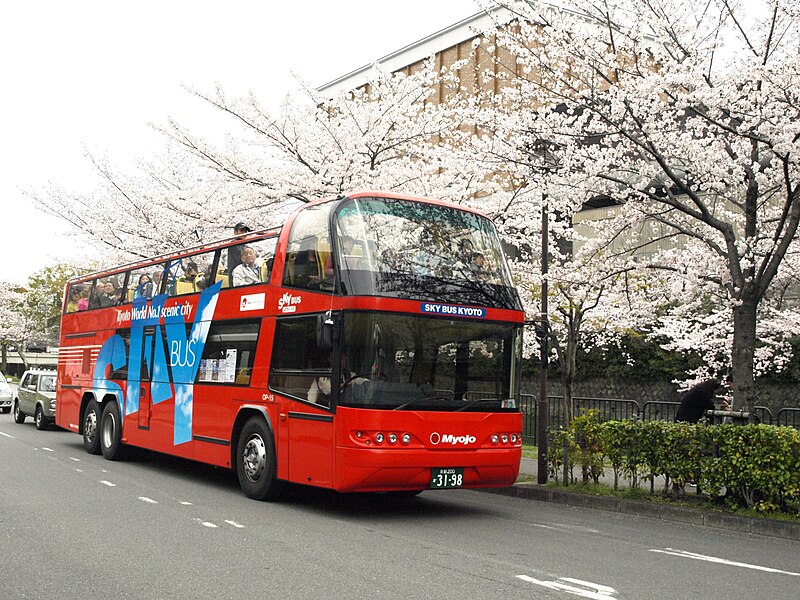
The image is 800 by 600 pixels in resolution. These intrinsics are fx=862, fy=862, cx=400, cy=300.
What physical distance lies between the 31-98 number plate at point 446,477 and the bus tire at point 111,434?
26.3 feet

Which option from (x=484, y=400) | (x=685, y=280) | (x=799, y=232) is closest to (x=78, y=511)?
(x=484, y=400)

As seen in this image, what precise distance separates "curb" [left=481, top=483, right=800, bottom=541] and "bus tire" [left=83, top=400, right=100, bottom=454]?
325 inches

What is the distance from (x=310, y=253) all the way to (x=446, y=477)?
3213 mm

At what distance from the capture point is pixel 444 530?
936 cm

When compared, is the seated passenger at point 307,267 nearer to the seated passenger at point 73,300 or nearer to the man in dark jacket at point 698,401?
the man in dark jacket at point 698,401

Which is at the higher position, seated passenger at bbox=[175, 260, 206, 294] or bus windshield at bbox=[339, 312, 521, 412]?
seated passenger at bbox=[175, 260, 206, 294]

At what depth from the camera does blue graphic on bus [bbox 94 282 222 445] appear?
13258 millimetres

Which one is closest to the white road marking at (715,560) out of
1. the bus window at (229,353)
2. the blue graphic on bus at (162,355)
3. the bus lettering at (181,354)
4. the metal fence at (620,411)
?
the bus window at (229,353)

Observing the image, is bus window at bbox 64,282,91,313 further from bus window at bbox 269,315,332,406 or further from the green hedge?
the green hedge

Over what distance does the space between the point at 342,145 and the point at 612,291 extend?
21.8 ft

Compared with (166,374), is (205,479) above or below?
below

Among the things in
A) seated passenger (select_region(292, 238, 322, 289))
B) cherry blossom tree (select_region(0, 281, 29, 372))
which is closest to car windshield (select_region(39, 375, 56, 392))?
seated passenger (select_region(292, 238, 322, 289))

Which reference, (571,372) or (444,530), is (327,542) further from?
(571,372)

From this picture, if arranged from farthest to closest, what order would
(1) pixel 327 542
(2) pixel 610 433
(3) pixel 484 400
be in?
(2) pixel 610 433 → (3) pixel 484 400 → (1) pixel 327 542
